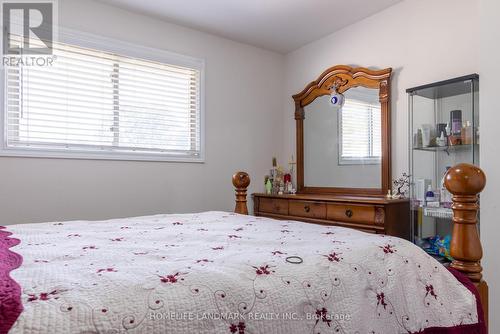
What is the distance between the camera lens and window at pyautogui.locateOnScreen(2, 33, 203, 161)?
104 inches

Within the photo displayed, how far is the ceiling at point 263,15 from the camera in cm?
293

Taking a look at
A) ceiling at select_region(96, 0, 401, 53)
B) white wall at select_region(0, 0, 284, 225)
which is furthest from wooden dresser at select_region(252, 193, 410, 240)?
ceiling at select_region(96, 0, 401, 53)

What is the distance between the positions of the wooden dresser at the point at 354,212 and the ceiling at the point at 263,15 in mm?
1650

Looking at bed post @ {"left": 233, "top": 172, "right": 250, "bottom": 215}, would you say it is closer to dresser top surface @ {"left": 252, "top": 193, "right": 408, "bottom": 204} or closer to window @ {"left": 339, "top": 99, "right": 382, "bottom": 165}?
dresser top surface @ {"left": 252, "top": 193, "right": 408, "bottom": 204}

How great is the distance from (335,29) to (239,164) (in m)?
1.68

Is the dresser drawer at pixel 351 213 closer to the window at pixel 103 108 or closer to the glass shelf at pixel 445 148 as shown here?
the glass shelf at pixel 445 148

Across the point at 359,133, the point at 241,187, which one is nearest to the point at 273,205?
the point at 359,133

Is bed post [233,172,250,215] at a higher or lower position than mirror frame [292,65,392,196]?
lower

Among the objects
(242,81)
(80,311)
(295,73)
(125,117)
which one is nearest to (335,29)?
(295,73)

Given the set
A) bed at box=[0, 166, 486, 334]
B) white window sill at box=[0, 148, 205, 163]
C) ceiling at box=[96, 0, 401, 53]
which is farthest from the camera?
ceiling at box=[96, 0, 401, 53]

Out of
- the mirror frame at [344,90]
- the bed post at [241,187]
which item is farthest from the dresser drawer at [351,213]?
the bed post at [241,187]

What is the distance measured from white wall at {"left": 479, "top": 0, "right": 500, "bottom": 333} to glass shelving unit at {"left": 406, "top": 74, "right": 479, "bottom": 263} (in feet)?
0.60

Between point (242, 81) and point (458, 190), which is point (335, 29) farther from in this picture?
point (458, 190)

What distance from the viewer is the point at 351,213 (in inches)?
108
